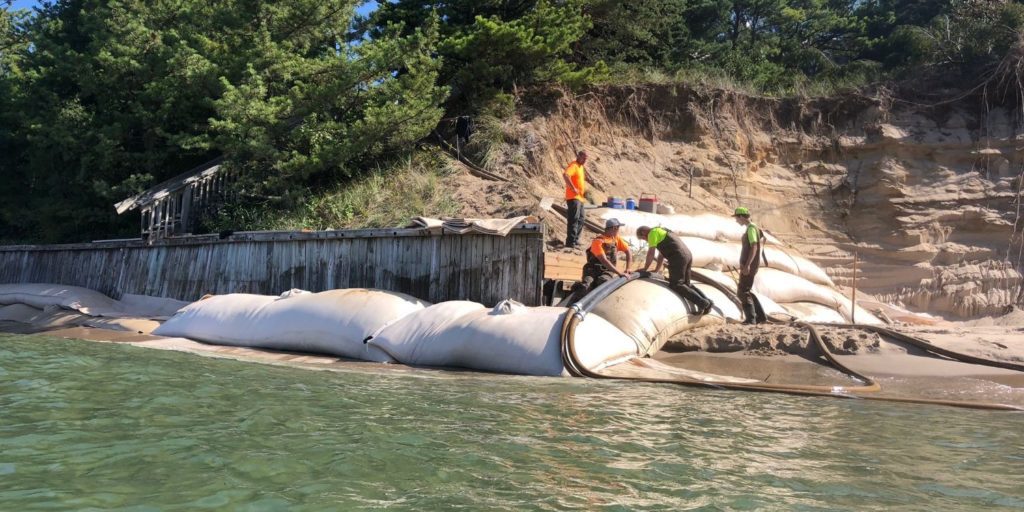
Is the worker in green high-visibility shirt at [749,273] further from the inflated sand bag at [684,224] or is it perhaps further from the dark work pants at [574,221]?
the dark work pants at [574,221]

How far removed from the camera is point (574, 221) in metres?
12.3

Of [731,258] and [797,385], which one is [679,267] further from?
[731,258]

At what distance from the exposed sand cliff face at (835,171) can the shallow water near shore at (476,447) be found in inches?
351

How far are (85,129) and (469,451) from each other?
53.6 ft

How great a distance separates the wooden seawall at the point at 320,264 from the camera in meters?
10.3

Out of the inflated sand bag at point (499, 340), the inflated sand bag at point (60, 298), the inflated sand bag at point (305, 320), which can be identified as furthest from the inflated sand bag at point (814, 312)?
the inflated sand bag at point (60, 298)

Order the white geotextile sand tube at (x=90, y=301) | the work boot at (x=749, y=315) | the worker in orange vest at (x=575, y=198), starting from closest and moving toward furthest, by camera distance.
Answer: the work boot at (x=749, y=315)
the worker in orange vest at (x=575, y=198)
the white geotextile sand tube at (x=90, y=301)

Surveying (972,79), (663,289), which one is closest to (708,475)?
(663,289)

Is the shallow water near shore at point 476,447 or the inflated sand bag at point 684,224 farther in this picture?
the inflated sand bag at point 684,224

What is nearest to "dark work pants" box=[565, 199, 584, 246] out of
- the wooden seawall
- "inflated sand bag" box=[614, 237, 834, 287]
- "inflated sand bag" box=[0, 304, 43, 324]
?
"inflated sand bag" box=[614, 237, 834, 287]

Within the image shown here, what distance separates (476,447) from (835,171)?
15761 millimetres

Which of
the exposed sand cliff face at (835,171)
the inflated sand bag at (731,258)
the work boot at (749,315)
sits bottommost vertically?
the work boot at (749,315)

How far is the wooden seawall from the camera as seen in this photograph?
33.9ft

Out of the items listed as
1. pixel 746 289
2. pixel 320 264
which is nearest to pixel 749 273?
pixel 746 289
